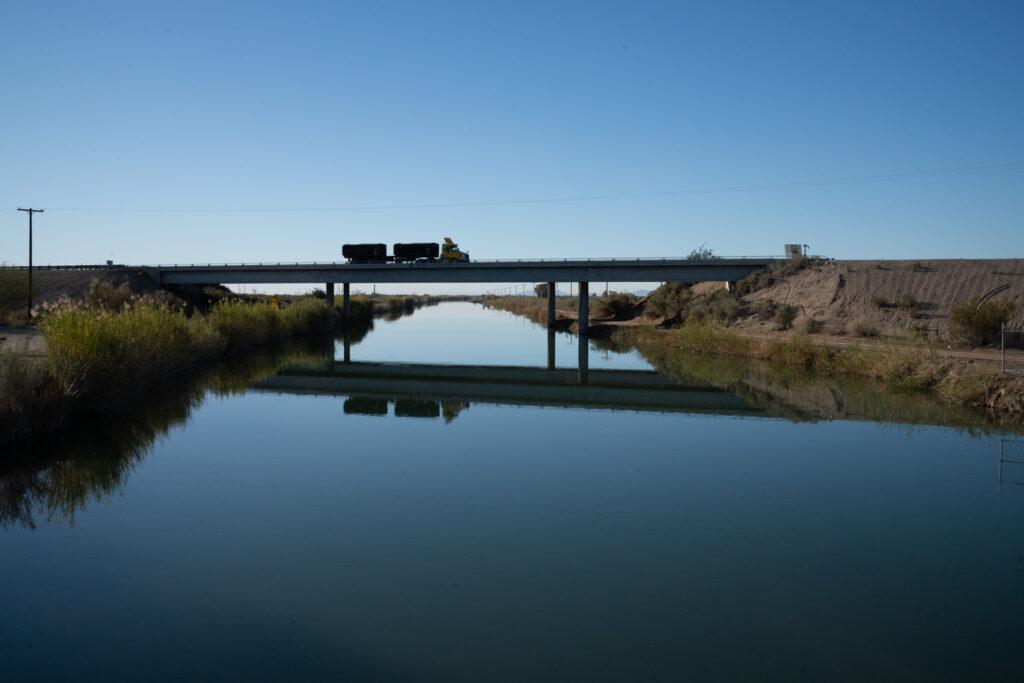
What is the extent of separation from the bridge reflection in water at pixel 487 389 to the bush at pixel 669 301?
22.1 meters

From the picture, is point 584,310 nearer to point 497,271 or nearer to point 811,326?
point 497,271

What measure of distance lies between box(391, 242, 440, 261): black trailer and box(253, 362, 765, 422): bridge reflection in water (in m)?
17.9

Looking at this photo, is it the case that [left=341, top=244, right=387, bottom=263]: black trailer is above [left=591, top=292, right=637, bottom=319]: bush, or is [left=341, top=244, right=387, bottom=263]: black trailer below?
above

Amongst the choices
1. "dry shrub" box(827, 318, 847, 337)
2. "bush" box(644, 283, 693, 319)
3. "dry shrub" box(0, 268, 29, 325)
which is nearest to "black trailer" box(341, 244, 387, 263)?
"dry shrub" box(0, 268, 29, 325)

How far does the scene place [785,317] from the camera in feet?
134

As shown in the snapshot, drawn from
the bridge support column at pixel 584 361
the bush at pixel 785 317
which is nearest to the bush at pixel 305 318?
the bridge support column at pixel 584 361

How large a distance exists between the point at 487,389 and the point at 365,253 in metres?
28.8

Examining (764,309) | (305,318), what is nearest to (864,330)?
(764,309)

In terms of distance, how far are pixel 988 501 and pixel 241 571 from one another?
11552mm

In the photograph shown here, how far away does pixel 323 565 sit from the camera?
9.06 m

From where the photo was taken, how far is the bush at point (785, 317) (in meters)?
40.7

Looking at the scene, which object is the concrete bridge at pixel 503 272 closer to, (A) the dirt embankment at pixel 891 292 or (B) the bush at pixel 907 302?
(A) the dirt embankment at pixel 891 292

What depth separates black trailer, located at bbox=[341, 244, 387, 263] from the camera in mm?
Answer: 54000

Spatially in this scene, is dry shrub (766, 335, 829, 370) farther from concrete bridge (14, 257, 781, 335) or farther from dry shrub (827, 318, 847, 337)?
concrete bridge (14, 257, 781, 335)
